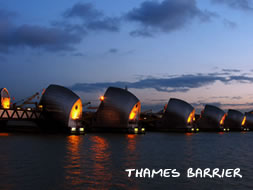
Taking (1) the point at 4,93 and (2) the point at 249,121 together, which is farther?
(2) the point at 249,121

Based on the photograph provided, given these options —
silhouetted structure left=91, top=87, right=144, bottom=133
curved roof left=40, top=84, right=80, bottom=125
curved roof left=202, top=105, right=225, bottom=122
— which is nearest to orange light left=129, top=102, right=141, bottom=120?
silhouetted structure left=91, top=87, right=144, bottom=133

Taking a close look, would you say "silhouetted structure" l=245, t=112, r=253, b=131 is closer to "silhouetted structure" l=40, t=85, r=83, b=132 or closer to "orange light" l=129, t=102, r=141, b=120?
"orange light" l=129, t=102, r=141, b=120

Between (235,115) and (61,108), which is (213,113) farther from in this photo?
(61,108)

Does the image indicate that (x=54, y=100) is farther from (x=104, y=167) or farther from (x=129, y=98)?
(x=104, y=167)

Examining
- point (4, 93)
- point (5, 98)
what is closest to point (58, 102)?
point (5, 98)

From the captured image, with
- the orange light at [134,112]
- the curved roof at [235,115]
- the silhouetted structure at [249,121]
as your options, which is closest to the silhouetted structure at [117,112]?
the orange light at [134,112]

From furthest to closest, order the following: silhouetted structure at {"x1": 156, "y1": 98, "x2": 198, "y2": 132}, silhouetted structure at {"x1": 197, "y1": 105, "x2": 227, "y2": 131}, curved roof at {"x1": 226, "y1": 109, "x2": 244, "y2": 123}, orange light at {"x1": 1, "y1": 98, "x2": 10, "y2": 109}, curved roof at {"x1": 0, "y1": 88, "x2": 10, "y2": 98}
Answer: curved roof at {"x1": 226, "y1": 109, "x2": 244, "y2": 123}, silhouetted structure at {"x1": 197, "y1": 105, "x2": 227, "y2": 131}, silhouetted structure at {"x1": 156, "y1": 98, "x2": 198, "y2": 132}, curved roof at {"x1": 0, "y1": 88, "x2": 10, "y2": 98}, orange light at {"x1": 1, "y1": 98, "x2": 10, "y2": 109}

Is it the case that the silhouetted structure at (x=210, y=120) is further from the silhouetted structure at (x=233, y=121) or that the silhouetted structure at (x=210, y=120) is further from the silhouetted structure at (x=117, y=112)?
the silhouetted structure at (x=117, y=112)

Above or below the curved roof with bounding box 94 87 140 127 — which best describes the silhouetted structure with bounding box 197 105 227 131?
below

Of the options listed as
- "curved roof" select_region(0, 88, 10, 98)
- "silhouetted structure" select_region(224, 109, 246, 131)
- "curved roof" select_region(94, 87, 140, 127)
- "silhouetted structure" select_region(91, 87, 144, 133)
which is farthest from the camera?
"silhouetted structure" select_region(224, 109, 246, 131)

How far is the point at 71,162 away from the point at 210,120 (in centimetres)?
12908

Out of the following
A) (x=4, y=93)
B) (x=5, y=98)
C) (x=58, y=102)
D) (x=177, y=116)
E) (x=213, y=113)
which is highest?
(x=4, y=93)

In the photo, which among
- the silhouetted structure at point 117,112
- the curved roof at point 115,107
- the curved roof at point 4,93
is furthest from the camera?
the curved roof at point 115,107

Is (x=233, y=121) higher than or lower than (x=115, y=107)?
lower
